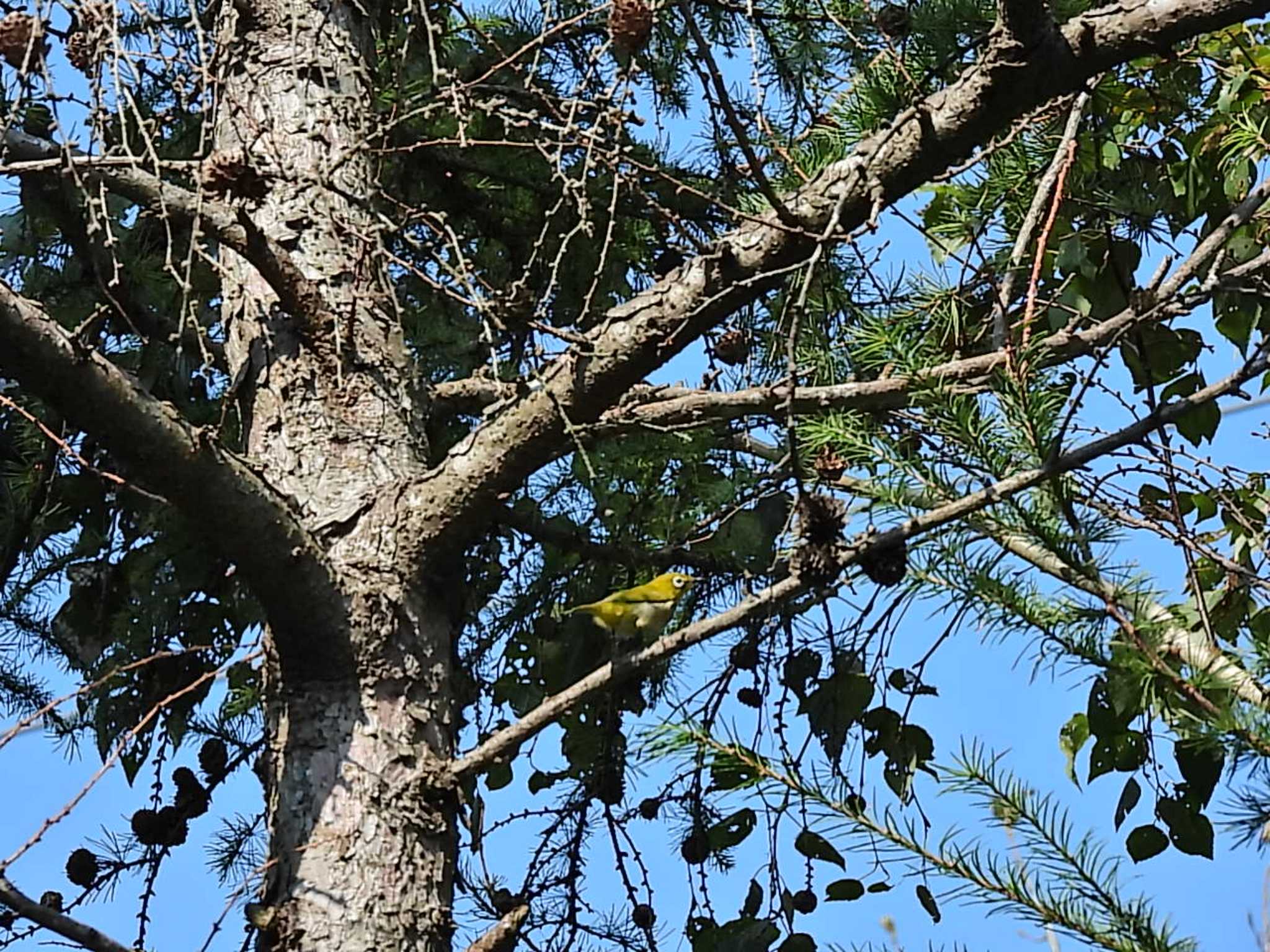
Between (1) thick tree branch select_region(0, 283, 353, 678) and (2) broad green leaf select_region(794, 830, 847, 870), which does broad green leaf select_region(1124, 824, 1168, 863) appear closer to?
(2) broad green leaf select_region(794, 830, 847, 870)

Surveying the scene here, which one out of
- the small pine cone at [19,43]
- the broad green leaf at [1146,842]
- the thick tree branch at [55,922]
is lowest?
the thick tree branch at [55,922]

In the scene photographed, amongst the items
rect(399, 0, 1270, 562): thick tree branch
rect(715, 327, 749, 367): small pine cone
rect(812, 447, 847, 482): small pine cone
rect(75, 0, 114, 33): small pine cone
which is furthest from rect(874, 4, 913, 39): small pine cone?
rect(75, 0, 114, 33): small pine cone

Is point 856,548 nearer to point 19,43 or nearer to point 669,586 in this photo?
point 669,586

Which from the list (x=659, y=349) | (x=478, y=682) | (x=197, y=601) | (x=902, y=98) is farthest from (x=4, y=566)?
(x=902, y=98)

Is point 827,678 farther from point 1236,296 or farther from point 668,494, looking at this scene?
point 1236,296

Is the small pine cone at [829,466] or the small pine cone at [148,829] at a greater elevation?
the small pine cone at [829,466]

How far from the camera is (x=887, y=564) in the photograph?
1607 mm

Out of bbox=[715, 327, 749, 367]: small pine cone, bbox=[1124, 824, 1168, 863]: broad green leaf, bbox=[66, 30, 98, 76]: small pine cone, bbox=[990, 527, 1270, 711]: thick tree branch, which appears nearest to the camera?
bbox=[990, 527, 1270, 711]: thick tree branch

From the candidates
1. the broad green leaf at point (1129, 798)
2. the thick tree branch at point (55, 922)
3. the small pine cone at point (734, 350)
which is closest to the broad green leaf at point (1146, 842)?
the broad green leaf at point (1129, 798)

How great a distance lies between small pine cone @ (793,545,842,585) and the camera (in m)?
1.57

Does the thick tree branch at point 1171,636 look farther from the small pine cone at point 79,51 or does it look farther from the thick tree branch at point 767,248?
the small pine cone at point 79,51

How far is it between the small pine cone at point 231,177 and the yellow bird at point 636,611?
766 millimetres

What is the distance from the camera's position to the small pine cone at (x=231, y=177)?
5.97 ft

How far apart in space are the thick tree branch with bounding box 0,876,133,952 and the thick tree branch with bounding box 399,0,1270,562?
57 centimetres
